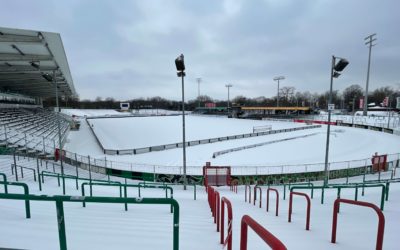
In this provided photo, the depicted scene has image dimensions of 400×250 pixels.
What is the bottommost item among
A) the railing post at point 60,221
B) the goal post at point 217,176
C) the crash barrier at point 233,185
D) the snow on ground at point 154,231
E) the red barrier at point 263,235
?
the crash barrier at point 233,185

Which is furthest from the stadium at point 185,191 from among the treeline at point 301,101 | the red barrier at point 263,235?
the treeline at point 301,101

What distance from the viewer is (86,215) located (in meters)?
5.28

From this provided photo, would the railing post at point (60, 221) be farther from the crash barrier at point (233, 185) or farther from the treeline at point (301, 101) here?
the treeline at point (301, 101)

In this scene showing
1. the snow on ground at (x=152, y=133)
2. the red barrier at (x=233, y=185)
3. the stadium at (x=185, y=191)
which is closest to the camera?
the stadium at (x=185, y=191)

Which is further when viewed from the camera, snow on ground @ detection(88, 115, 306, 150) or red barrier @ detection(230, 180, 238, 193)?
snow on ground @ detection(88, 115, 306, 150)

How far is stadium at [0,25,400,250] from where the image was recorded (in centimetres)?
370

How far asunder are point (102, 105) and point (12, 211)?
470 ft

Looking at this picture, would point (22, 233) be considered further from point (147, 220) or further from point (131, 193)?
point (131, 193)

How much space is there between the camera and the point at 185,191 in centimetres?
1422

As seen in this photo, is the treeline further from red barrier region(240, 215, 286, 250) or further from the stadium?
red barrier region(240, 215, 286, 250)

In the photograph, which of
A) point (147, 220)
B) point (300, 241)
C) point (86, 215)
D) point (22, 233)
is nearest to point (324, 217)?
point (300, 241)

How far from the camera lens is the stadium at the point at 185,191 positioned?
3697 mm

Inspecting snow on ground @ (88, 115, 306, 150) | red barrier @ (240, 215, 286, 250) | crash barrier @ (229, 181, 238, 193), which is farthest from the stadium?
snow on ground @ (88, 115, 306, 150)

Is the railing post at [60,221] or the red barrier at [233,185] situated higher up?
the railing post at [60,221]
